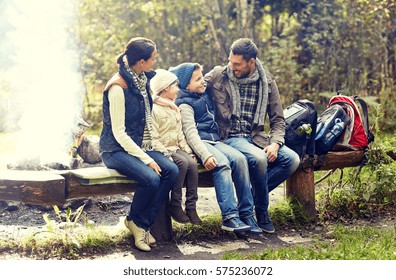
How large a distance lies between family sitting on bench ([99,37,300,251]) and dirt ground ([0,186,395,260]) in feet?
0.39

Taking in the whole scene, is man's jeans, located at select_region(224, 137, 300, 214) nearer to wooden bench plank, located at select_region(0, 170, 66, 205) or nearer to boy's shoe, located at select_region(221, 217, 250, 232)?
boy's shoe, located at select_region(221, 217, 250, 232)

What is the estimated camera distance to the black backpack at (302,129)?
6.06 meters

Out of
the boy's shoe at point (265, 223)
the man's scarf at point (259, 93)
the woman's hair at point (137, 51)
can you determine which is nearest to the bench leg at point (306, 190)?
the boy's shoe at point (265, 223)

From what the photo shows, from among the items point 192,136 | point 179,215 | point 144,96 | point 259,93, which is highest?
point 144,96

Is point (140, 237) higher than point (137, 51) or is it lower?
lower

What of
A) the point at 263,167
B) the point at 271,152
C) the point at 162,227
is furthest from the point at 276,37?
the point at 162,227

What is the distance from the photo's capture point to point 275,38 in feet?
39.7

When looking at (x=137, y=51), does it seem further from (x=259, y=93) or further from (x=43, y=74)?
(x=43, y=74)

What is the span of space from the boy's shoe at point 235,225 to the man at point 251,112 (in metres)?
0.39

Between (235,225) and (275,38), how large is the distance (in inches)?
283

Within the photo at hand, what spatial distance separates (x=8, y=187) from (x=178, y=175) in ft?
4.19

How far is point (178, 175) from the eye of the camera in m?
5.29

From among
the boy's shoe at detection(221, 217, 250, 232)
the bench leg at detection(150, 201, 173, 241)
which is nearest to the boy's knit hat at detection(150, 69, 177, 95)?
the bench leg at detection(150, 201, 173, 241)
